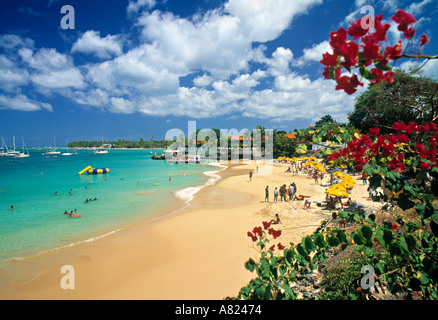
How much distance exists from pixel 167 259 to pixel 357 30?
9379mm

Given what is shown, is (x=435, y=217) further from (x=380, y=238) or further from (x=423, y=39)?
(x=423, y=39)

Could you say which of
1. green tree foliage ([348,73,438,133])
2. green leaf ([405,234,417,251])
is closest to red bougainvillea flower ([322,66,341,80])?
green tree foliage ([348,73,438,133])

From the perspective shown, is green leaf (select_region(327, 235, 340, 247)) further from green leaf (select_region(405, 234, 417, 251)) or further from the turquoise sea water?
the turquoise sea water

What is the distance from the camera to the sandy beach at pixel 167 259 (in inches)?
272

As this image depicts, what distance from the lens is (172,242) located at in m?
10.5

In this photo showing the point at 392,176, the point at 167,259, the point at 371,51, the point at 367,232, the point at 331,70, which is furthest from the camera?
the point at 167,259

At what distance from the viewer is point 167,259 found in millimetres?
8828

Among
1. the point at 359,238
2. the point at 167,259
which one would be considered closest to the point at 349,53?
the point at 359,238

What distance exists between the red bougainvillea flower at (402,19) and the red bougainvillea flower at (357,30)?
0.22 metres

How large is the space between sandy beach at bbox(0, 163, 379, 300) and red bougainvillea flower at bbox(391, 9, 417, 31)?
641 centimetres

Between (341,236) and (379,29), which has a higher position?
(379,29)

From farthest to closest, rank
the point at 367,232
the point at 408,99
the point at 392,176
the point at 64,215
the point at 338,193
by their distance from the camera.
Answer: the point at 64,215, the point at 338,193, the point at 408,99, the point at 367,232, the point at 392,176

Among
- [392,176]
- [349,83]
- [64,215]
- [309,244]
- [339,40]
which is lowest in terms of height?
[64,215]

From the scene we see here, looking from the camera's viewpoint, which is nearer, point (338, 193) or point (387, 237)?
point (387, 237)
